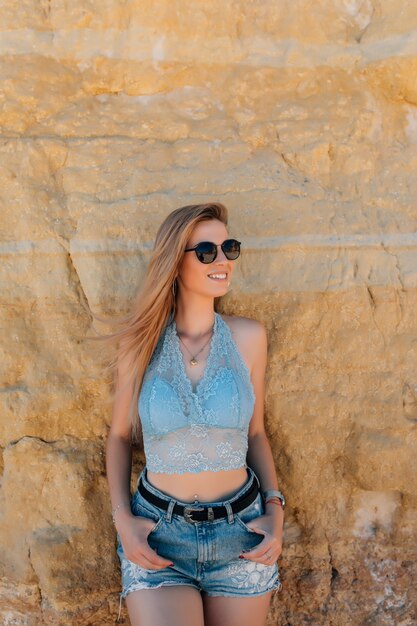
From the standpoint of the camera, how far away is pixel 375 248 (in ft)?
10.2

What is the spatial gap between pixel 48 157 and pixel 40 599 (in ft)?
6.23

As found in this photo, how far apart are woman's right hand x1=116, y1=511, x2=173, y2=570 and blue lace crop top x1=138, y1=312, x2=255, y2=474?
7.6 inches

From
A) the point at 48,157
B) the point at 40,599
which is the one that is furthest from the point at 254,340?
the point at 40,599

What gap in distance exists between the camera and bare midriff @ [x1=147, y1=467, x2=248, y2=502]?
2666mm

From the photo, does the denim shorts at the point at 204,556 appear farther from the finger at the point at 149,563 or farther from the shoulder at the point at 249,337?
the shoulder at the point at 249,337

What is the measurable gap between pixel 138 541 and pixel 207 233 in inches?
46.0

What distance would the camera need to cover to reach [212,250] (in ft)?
8.95

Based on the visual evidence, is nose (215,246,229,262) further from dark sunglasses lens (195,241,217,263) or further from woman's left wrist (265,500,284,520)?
woman's left wrist (265,500,284,520)

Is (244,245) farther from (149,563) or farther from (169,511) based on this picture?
(149,563)

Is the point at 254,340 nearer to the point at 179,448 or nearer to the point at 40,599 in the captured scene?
the point at 179,448

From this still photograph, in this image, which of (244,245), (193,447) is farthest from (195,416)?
(244,245)

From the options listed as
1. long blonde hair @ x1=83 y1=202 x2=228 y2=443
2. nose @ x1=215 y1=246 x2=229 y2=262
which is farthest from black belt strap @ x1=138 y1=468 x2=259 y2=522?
nose @ x1=215 y1=246 x2=229 y2=262

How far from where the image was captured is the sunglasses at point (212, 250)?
8.94 feet

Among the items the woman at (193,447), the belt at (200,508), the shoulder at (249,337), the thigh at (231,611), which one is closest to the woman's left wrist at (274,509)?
the woman at (193,447)
